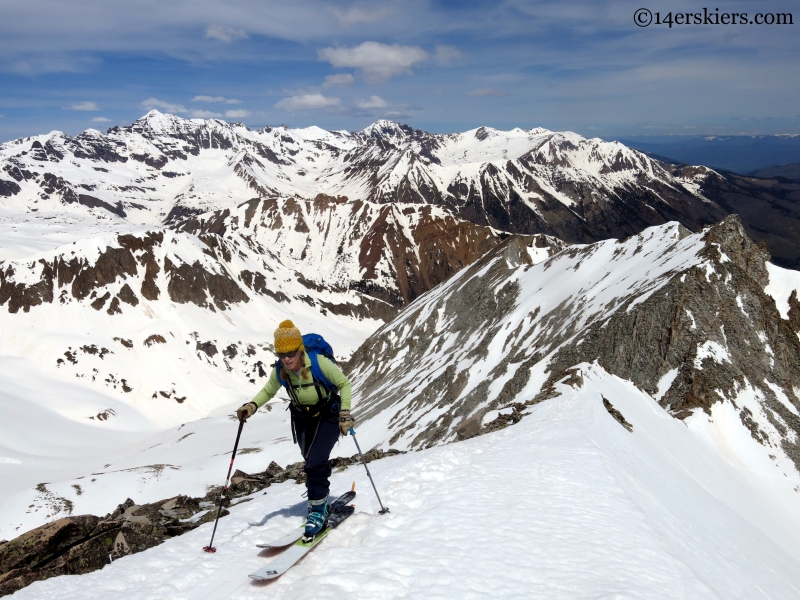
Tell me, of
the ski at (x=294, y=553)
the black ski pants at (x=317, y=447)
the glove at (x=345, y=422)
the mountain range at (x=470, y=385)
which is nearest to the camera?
the ski at (x=294, y=553)

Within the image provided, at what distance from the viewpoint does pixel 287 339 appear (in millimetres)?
8367

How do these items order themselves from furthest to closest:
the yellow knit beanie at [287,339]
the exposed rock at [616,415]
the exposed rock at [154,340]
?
1. the exposed rock at [154,340]
2. the exposed rock at [616,415]
3. the yellow knit beanie at [287,339]

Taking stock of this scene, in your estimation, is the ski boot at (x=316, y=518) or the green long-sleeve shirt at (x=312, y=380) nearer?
the ski boot at (x=316, y=518)

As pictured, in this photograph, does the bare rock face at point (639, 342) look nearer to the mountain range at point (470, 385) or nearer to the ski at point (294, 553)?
the mountain range at point (470, 385)

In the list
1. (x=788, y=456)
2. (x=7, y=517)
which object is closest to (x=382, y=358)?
(x=7, y=517)

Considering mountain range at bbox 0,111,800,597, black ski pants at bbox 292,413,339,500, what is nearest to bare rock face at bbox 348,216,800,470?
mountain range at bbox 0,111,800,597

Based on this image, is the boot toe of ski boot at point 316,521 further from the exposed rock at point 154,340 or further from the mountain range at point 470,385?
the exposed rock at point 154,340

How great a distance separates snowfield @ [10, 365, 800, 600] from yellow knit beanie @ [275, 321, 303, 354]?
11.4 feet

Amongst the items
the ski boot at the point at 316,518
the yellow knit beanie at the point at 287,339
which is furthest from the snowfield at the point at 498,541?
the yellow knit beanie at the point at 287,339

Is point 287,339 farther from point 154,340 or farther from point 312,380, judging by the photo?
point 154,340

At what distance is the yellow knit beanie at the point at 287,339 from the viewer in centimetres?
834

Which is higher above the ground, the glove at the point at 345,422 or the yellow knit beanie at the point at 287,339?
the yellow knit beanie at the point at 287,339

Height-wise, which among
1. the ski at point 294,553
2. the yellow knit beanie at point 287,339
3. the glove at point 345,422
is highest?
the yellow knit beanie at point 287,339

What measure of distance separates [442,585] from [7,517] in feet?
161
